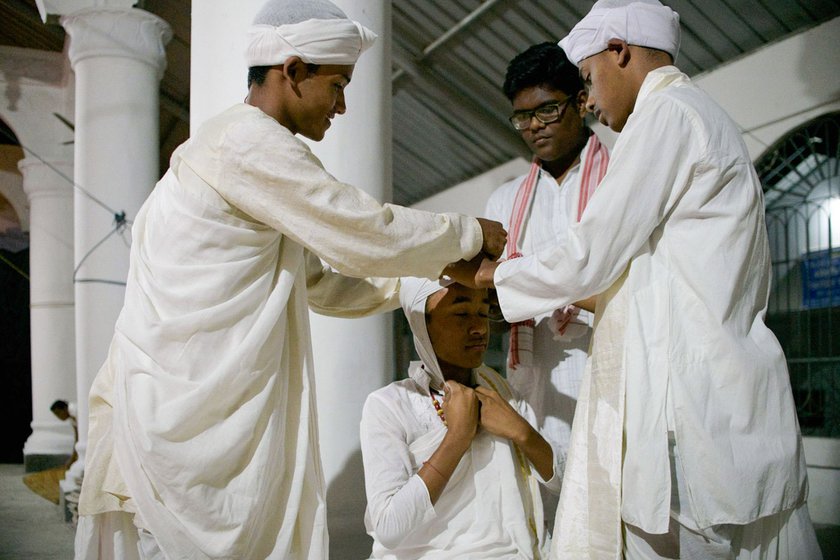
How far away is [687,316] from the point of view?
1.85 m

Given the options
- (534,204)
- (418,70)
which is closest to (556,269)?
(534,204)

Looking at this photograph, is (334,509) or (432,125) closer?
(334,509)

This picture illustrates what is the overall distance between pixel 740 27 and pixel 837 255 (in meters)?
1.81

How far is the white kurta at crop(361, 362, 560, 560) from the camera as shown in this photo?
230cm

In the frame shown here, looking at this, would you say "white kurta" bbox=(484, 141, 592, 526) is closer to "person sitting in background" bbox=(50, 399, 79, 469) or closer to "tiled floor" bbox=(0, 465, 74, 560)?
"tiled floor" bbox=(0, 465, 74, 560)

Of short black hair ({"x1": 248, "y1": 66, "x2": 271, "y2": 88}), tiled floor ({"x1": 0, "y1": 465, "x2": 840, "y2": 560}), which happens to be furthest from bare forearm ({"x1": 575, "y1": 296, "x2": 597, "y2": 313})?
tiled floor ({"x1": 0, "y1": 465, "x2": 840, "y2": 560})

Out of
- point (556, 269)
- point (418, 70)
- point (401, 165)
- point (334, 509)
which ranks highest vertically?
point (418, 70)

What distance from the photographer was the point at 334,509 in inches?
119

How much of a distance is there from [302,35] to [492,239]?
0.75 m

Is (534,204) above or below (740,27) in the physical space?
below

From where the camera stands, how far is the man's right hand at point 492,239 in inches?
92.5

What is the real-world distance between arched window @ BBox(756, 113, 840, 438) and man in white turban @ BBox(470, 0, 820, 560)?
14.5 feet

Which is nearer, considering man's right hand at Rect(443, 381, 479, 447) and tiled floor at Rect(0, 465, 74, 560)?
man's right hand at Rect(443, 381, 479, 447)

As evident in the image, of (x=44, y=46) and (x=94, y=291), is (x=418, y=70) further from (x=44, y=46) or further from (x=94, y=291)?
(x=94, y=291)
